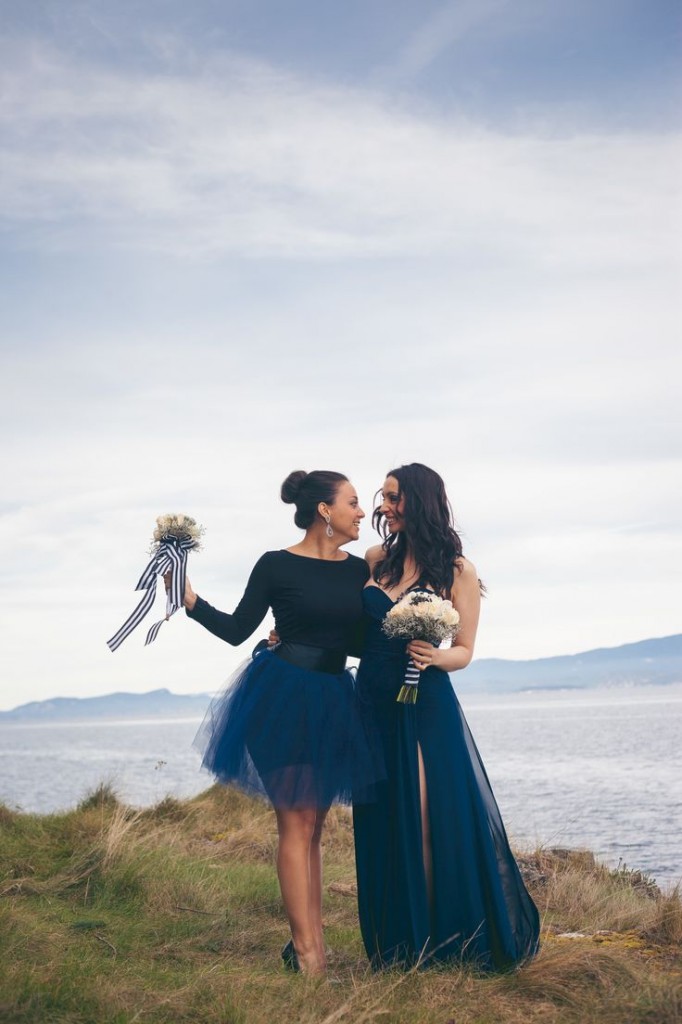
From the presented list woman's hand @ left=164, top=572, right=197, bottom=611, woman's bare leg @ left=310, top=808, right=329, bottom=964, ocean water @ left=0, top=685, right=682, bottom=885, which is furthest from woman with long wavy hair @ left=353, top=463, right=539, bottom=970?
ocean water @ left=0, top=685, right=682, bottom=885

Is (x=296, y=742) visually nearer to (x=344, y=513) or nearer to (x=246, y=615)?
(x=246, y=615)

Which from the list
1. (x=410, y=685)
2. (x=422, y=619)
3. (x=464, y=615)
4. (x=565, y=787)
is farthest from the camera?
(x=565, y=787)

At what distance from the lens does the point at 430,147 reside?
19.4 metres

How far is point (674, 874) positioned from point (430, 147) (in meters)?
13.2

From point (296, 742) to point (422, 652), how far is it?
0.77 meters

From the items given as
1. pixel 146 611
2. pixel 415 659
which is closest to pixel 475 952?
pixel 415 659

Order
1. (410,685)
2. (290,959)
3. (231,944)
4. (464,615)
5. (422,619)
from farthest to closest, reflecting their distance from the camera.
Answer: (231,944)
(464,615)
(290,959)
(410,685)
(422,619)

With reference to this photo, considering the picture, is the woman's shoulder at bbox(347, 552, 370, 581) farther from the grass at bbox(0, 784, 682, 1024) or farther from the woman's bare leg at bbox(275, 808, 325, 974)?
the grass at bbox(0, 784, 682, 1024)

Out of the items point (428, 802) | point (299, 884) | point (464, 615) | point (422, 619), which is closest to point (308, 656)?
point (422, 619)

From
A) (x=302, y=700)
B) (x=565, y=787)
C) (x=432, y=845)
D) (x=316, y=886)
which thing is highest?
(x=302, y=700)

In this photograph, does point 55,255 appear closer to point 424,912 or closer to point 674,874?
point 674,874

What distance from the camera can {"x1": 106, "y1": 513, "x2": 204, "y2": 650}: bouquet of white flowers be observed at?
18.0ft

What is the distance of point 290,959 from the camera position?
17.5ft

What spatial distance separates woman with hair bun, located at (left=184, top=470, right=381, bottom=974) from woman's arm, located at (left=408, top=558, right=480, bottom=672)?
50 cm
